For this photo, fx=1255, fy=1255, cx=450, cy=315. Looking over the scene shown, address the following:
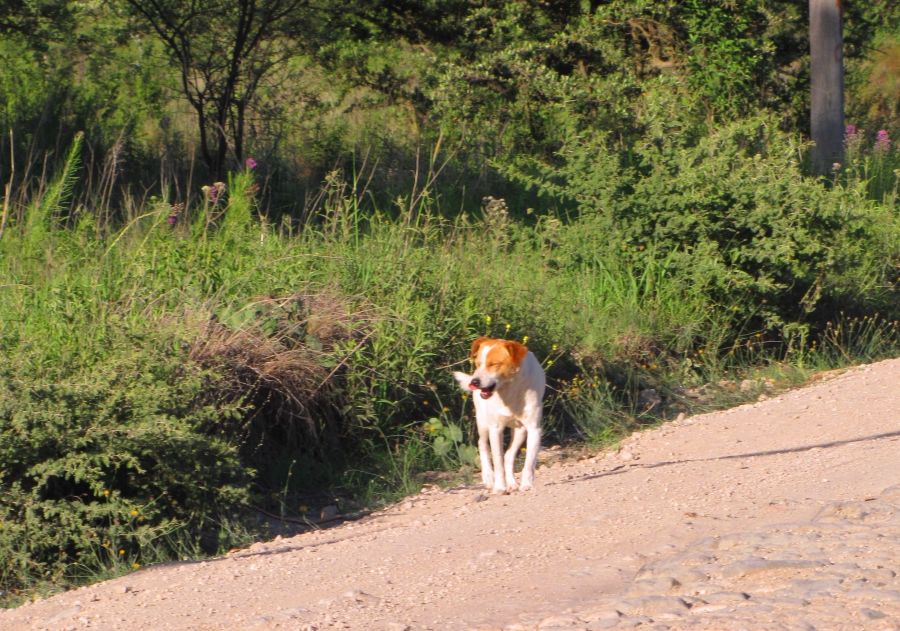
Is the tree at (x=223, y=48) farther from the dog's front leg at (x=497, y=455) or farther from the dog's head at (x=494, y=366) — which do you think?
the dog's head at (x=494, y=366)

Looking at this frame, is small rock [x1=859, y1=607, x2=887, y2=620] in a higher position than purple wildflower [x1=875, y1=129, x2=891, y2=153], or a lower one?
higher

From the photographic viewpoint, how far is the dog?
239 inches

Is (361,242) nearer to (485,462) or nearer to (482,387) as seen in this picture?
(485,462)

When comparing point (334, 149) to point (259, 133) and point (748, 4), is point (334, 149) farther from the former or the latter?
point (748, 4)

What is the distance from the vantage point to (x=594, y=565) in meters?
4.68


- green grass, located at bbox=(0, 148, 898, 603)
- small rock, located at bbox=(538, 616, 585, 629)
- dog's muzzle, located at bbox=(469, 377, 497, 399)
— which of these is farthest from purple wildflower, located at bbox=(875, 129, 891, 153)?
small rock, located at bbox=(538, 616, 585, 629)

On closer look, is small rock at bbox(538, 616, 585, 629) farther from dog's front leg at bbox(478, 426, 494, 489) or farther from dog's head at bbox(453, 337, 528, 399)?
dog's front leg at bbox(478, 426, 494, 489)

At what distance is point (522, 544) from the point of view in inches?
197

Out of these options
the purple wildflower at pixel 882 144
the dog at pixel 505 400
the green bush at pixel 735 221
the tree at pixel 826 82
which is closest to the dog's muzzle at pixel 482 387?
the dog at pixel 505 400

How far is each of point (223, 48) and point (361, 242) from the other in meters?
4.37

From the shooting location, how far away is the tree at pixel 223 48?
477 inches

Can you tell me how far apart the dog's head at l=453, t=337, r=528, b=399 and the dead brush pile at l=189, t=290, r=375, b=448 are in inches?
59.4

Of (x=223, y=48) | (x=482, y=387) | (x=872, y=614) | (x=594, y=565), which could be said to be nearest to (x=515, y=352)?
(x=482, y=387)

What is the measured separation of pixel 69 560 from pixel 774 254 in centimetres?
586
